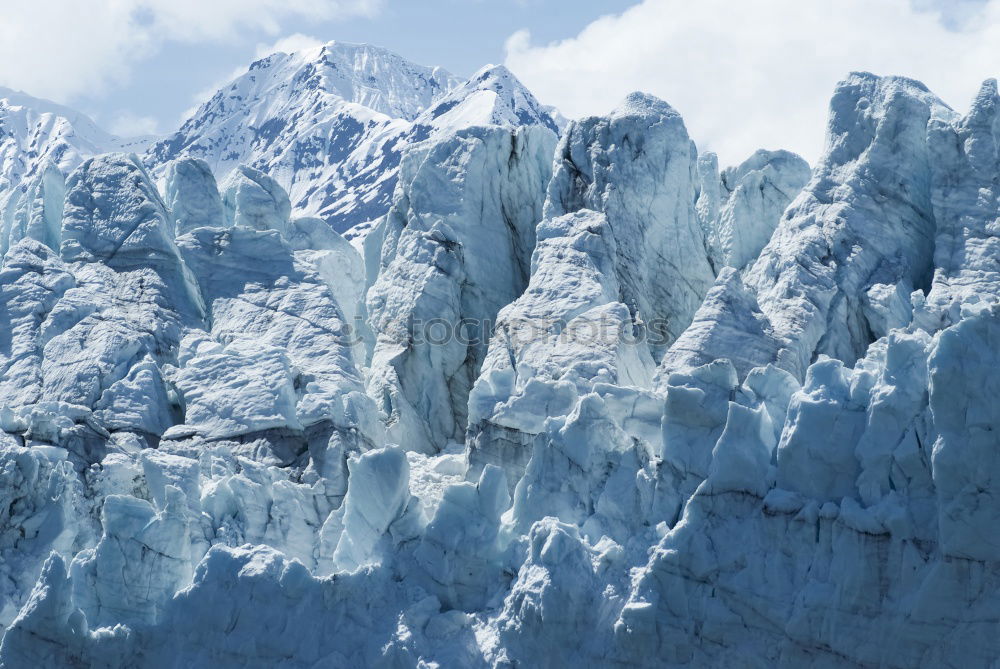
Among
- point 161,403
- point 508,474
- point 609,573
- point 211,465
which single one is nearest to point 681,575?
point 609,573

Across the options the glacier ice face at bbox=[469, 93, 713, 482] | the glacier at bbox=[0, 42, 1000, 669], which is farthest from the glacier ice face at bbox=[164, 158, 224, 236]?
the glacier ice face at bbox=[469, 93, 713, 482]

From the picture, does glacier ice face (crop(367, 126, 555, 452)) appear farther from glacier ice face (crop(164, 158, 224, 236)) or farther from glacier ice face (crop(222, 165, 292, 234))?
glacier ice face (crop(164, 158, 224, 236))

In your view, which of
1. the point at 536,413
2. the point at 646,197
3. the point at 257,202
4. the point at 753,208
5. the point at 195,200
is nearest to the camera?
the point at 536,413

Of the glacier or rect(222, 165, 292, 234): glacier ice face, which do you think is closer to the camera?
the glacier

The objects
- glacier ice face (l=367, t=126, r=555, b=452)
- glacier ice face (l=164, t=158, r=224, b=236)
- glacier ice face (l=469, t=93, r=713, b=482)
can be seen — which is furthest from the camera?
glacier ice face (l=164, t=158, r=224, b=236)

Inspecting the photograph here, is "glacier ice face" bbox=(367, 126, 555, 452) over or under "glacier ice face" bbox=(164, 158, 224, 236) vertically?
under

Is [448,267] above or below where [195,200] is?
below

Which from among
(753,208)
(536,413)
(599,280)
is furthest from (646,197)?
(536,413)

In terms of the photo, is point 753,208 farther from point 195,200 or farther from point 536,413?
point 195,200

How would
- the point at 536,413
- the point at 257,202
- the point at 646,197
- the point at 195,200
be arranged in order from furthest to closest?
1. the point at 257,202
2. the point at 195,200
3. the point at 646,197
4. the point at 536,413
